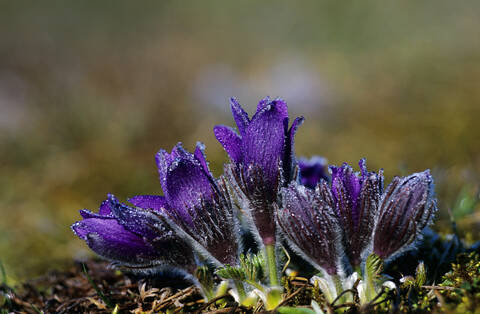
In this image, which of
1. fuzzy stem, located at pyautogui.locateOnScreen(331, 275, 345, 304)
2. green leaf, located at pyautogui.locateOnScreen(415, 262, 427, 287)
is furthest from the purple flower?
green leaf, located at pyautogui.locateOnScreen(415, 262, 427, 287)

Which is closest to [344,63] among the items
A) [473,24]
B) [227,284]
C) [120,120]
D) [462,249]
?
[473,24]

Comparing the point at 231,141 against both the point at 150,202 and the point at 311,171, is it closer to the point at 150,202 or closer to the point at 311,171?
the point at 150,202

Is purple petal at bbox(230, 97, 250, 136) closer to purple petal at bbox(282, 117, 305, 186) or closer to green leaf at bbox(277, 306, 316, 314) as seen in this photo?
purple petal at bbox(282, 117, 305, 186)

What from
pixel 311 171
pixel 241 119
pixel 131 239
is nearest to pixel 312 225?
pixel 241 119

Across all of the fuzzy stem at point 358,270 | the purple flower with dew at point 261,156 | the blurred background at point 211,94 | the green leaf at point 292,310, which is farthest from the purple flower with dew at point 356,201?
the blurred background at point 211,94

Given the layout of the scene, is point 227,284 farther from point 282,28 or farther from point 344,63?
point 282,28
